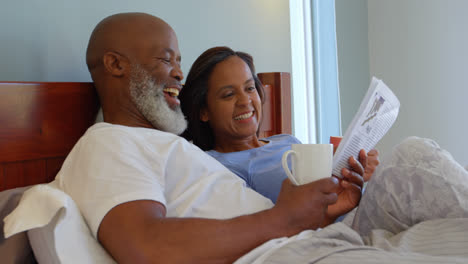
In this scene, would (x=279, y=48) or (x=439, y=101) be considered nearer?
(x=279, y=48)

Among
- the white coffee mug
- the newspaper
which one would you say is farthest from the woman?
the white coffee mug

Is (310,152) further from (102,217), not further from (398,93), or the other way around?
(398,93)

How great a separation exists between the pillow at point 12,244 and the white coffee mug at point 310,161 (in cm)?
56

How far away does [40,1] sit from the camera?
1312 mm

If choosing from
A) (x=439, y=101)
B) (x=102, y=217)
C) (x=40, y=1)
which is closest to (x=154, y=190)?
(x=102, y=217)

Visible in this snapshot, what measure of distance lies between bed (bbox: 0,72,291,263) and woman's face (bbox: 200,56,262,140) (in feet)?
1.32

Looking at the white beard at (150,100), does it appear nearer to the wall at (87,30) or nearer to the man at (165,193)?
the man at (165,193)

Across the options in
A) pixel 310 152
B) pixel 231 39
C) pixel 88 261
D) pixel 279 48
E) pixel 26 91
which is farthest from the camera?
pixel 279 48

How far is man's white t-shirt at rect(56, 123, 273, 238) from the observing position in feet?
2.89

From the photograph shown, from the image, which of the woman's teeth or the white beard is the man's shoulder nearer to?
→ the white beard

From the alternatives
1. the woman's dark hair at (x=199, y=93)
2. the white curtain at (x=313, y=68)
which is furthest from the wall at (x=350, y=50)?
the woman's dark hair at (x=199, y=93)

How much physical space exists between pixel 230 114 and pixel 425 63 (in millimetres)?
2278

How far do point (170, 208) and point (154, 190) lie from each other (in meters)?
0.13

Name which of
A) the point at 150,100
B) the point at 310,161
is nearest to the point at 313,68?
the point at 150,100
